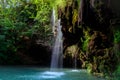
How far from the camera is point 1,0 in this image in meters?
28.3

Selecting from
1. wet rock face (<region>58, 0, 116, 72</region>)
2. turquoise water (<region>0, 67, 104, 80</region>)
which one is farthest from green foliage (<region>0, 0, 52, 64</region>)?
wet rock face (<region>58, 0, 116, 72</region>)

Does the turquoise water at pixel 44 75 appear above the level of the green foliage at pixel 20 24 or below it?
below

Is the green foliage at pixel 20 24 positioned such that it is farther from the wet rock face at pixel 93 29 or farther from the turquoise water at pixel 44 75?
the wet rock face at pixel 93 29

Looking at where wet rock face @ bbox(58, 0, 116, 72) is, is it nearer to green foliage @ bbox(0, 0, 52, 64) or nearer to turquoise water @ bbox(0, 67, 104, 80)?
turquoise water @ bbox(0, 67, 104, 80)

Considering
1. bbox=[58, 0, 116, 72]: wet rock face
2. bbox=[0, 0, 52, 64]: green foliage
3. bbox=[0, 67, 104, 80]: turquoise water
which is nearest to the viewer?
bbox=[58, 0, 116, 72]: wet rock face

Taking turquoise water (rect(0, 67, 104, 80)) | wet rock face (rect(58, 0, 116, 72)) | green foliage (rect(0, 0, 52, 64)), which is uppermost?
green foliage (rect(0, 0, 52, 64))

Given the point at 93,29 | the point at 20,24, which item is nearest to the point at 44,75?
the point at 93,29

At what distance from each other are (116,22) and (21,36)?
14.5 m

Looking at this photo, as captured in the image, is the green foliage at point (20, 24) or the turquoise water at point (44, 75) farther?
the green foliage at point (20, 24)

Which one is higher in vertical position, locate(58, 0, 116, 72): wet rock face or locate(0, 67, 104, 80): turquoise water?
locate(58, 0, 116, 72): wet rock face

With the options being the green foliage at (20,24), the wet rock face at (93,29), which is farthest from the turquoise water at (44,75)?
the green foliage at (20,24)

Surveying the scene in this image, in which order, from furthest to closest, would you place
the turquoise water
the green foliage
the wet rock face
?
the green foliage, the turquoise water, the wet rock face

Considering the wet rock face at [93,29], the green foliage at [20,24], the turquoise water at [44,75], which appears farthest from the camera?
the green foliage at [20,24]

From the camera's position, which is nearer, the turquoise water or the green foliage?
the turquoise water
